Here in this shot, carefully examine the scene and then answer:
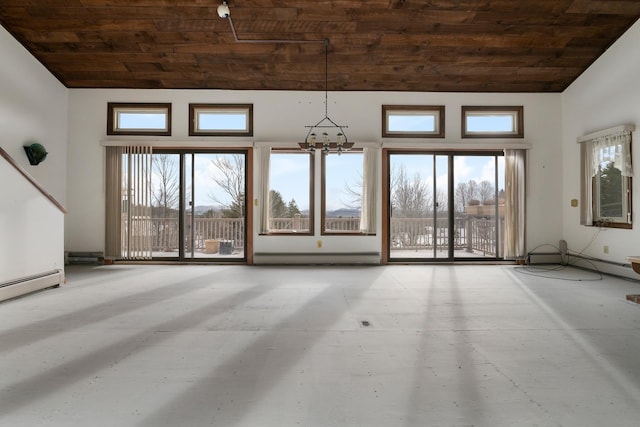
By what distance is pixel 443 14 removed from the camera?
5145 mm

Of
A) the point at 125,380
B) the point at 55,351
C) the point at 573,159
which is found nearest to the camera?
the point at 125,380

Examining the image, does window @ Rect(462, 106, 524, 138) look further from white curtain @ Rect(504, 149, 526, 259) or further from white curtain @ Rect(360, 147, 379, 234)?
white curtain @ Rect(360, 147, 379, 234)

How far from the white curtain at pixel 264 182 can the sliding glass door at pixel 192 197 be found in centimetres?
37

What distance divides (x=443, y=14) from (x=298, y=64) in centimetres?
226

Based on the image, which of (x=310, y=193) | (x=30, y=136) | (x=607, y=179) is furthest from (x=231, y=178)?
(x=607, y=179)

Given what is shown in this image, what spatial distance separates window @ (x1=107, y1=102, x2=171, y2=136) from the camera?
6707 millimetres

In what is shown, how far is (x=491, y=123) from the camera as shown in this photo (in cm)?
694

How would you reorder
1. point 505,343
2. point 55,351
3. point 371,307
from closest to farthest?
point 55,351, point 505,343, point 371,307

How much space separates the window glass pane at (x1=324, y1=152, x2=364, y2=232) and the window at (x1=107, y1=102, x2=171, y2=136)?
302 centimetres

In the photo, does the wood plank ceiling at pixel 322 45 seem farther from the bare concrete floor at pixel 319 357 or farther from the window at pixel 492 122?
the bare concrete floor at pixel 319 357

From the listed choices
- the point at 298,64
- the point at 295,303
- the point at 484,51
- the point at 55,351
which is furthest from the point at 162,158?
the point at 484,51

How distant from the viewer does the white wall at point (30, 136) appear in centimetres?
411

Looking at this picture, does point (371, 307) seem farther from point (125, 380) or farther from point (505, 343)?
point (125, 380)

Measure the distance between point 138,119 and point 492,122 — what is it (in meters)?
6.45
